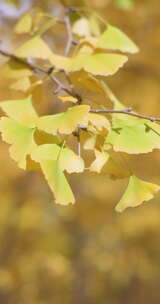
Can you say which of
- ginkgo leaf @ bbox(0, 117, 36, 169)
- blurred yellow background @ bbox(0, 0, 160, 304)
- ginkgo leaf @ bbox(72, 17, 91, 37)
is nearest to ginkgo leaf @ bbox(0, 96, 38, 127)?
ginkgo leaf @ bbox(0, 117, 36, 169)

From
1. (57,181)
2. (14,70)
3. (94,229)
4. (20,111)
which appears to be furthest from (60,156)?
(94,229)

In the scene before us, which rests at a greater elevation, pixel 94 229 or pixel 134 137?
pixel 134 137

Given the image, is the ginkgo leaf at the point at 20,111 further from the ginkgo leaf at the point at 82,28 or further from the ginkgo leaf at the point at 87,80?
the ginkgo leaf at the point at 82,28

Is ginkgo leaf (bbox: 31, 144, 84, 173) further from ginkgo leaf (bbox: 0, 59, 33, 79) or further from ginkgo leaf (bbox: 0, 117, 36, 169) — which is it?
ginkgo leaf (bbox: 0, 59, 33, 79)

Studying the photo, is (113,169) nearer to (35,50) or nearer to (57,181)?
(57,181)

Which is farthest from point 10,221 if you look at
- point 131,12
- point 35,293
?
point 131,12

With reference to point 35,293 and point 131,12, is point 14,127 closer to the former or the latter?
point 131,12

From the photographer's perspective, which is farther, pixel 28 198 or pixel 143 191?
pixel 28 198

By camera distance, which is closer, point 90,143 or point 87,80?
point 90,143
